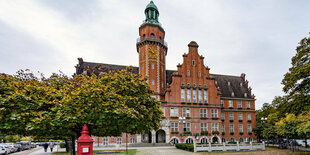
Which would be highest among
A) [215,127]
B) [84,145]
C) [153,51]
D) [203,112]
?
[153,51]

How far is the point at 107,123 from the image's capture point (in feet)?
41.2

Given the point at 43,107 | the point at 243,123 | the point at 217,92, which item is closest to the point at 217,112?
the point at 217,92

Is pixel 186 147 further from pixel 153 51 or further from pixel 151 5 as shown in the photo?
pixel 151 5

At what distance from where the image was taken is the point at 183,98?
46438mm

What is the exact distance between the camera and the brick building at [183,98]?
44969 millimetres

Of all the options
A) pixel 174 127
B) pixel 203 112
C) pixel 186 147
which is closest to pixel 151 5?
pixel 203 112

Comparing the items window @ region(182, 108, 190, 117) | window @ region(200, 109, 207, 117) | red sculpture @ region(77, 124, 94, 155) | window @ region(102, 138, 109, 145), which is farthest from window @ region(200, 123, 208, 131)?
red sculpture @ region(77, 124, 94, 155)

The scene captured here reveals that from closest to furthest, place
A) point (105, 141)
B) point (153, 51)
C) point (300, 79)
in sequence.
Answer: point (300, 79) < point (105, 141) < point (153, 51)

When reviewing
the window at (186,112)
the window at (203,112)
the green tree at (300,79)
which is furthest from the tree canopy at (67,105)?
the window at (203,112)

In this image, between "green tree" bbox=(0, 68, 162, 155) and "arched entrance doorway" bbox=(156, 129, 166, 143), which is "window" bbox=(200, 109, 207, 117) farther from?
"green tree" bbox=(0, 68, 162, 155)

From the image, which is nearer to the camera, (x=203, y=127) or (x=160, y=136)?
(x=160, y=136)

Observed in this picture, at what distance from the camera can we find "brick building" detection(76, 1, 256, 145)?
44969 millimetres

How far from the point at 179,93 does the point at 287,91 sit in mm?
21206

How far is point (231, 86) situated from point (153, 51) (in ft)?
81.2
